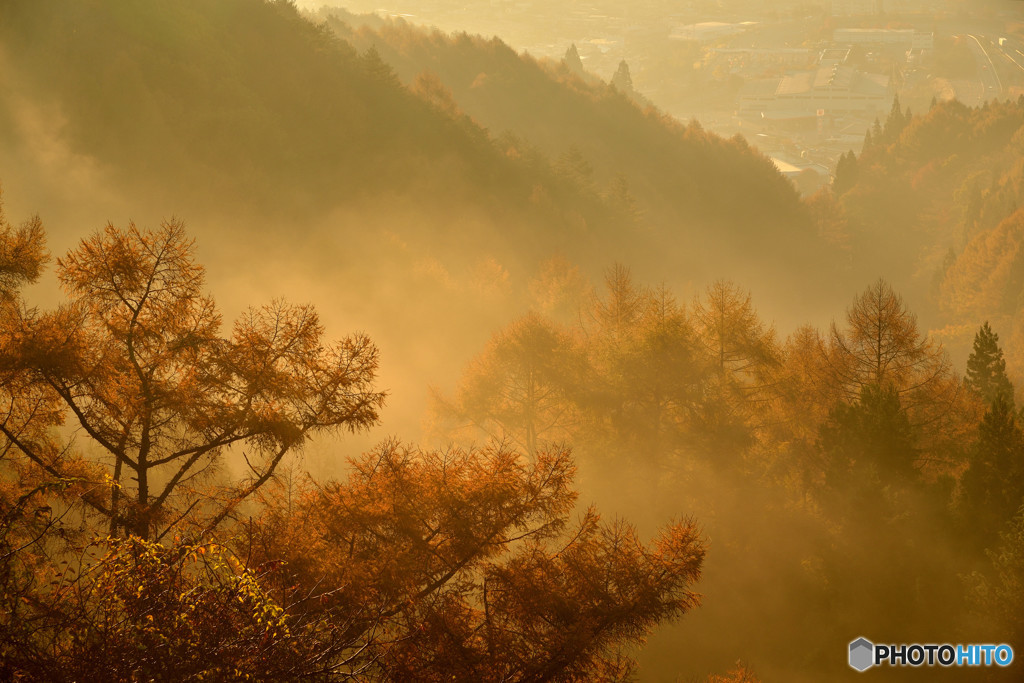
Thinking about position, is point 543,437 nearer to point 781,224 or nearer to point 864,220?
point 781,224

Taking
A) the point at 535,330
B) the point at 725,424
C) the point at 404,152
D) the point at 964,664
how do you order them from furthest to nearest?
the point at 404,152, the point at 535,330, the point at 725,424, the point at 964,664


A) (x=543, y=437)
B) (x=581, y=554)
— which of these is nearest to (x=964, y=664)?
(x=581, y=554)

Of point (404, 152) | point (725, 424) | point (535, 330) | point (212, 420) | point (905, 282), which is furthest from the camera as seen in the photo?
point (905, 282)

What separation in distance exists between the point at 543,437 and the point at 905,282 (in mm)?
151148

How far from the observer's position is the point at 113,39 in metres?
70.1

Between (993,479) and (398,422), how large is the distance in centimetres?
3632

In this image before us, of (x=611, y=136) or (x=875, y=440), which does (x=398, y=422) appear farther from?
(x=611, y=136)

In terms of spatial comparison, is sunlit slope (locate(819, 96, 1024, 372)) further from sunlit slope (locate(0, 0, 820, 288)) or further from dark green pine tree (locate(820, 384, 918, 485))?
dark green pine tree (locate(820, 384, 918, 485))

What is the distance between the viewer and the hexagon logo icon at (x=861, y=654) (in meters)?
24.2

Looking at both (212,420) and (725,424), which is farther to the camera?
(725,424)

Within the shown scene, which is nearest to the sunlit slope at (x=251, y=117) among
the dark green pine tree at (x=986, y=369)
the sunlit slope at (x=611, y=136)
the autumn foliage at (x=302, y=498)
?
the dark green pine tree at (x=986, y=369)

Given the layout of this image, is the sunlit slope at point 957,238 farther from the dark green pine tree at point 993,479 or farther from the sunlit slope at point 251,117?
the dark green pine tree at point 993,479

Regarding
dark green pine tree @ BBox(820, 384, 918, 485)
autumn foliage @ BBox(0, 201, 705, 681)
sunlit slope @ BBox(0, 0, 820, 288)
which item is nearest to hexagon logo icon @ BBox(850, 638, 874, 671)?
dark green pine tree @ BBox(820, 384, 918, 485)

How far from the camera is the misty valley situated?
1134 centimetres
